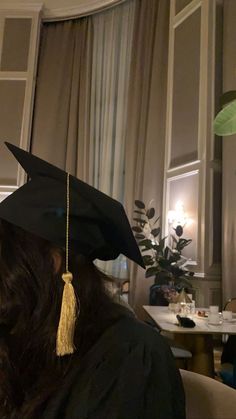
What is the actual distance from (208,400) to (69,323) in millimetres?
469

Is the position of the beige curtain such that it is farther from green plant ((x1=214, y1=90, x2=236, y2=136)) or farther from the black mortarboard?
the black mortarboard

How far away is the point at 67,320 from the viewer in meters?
0.73

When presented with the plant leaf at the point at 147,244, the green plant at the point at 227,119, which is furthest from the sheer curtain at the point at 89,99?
the green plant at the point at 227,119

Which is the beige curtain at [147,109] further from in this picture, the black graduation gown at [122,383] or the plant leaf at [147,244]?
the black graduation gown at [122,383]

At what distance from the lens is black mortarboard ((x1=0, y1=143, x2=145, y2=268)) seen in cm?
81

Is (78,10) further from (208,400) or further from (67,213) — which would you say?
(208,400)

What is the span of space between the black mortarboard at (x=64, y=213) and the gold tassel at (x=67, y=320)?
0.34 ft

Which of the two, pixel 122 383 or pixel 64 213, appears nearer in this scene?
pixel 122 383

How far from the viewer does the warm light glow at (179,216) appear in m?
4.82

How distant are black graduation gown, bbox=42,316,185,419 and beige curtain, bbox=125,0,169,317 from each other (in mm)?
4638

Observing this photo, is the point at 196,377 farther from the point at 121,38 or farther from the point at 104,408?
the point at 121,38

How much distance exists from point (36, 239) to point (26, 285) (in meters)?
0.11

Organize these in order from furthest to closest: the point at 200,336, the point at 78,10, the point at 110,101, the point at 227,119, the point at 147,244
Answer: the point at 78,10 < the point at 110,101 < the point at 147,244 < the point at 200,336 < the point at 227,119

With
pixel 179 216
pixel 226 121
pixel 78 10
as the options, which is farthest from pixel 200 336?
pixel 78 10
